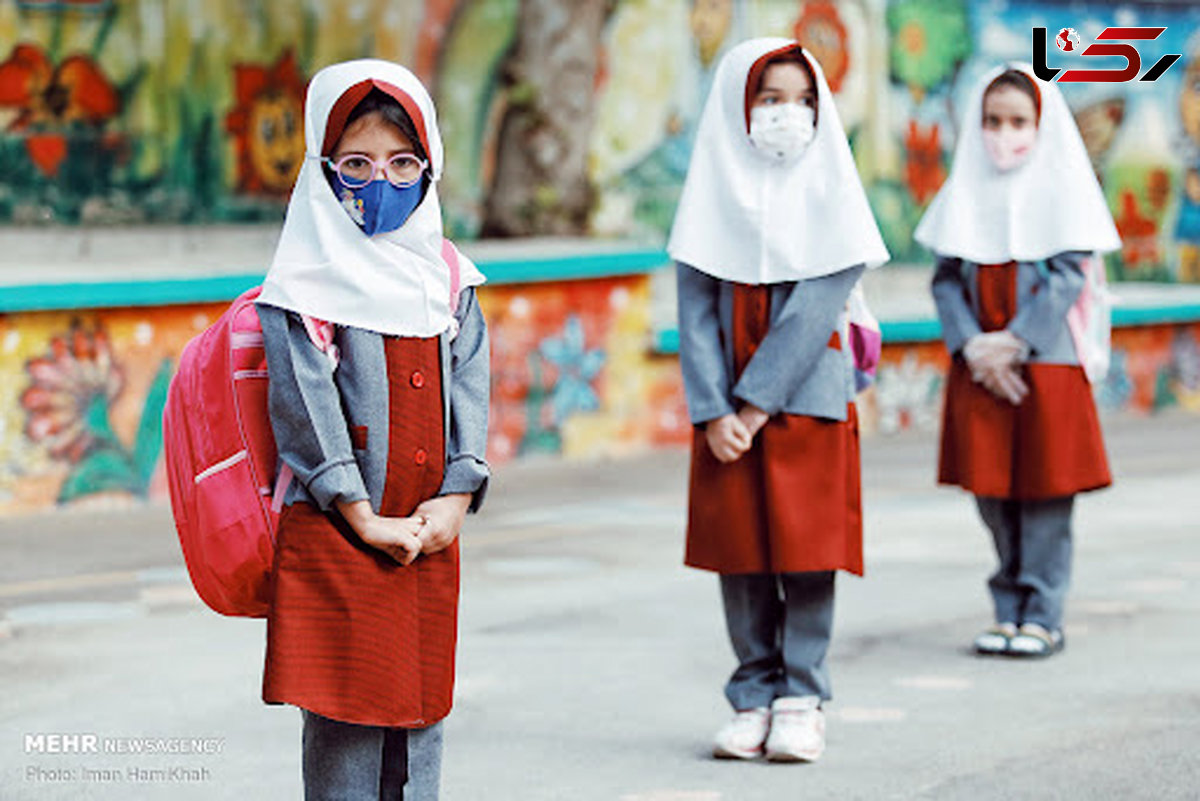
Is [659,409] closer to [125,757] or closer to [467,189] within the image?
[467,189]

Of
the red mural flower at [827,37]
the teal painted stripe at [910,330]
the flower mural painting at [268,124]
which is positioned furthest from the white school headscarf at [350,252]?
the red mural flower at [827,37]

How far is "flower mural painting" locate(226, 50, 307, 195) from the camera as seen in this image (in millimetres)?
14430

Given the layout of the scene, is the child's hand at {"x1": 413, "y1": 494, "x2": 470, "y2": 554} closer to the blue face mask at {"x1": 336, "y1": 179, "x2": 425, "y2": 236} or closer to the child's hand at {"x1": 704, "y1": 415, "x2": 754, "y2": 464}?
A: the blue face mask at {"x1": 336, "y1": 179, "x2": 425, "y2": 236}

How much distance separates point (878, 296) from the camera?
16844mm

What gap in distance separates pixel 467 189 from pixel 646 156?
1.54 metres

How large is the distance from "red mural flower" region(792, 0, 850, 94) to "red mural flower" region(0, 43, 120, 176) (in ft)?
17.8

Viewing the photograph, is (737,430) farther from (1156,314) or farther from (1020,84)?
(1156,314)

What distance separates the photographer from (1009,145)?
23.7ft

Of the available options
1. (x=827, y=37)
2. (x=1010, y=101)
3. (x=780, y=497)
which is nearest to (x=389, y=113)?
(x=780, y=497)

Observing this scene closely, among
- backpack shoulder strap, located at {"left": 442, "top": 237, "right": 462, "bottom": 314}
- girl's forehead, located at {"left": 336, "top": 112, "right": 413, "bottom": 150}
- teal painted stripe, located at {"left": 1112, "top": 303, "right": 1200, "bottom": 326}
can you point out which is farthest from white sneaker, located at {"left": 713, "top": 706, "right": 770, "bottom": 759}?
teal painted stripe, located at {"left": 1112, "top": 303, "right": 1200, "bottom": 326}

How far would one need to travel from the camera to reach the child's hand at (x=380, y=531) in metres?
4.32

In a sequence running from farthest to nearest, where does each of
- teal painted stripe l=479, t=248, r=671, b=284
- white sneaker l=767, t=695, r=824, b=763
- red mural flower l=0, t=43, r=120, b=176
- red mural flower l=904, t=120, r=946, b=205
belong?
red mural flower l=904, t=120, r=946, b=205 → red mural flower l=0, t=43, r=120, b=176 → teal painted stripe l=479, t=248, r=671, b=284 → white sneaker l=767, t=695, r=824, b=763

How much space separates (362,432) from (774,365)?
1704 mm
